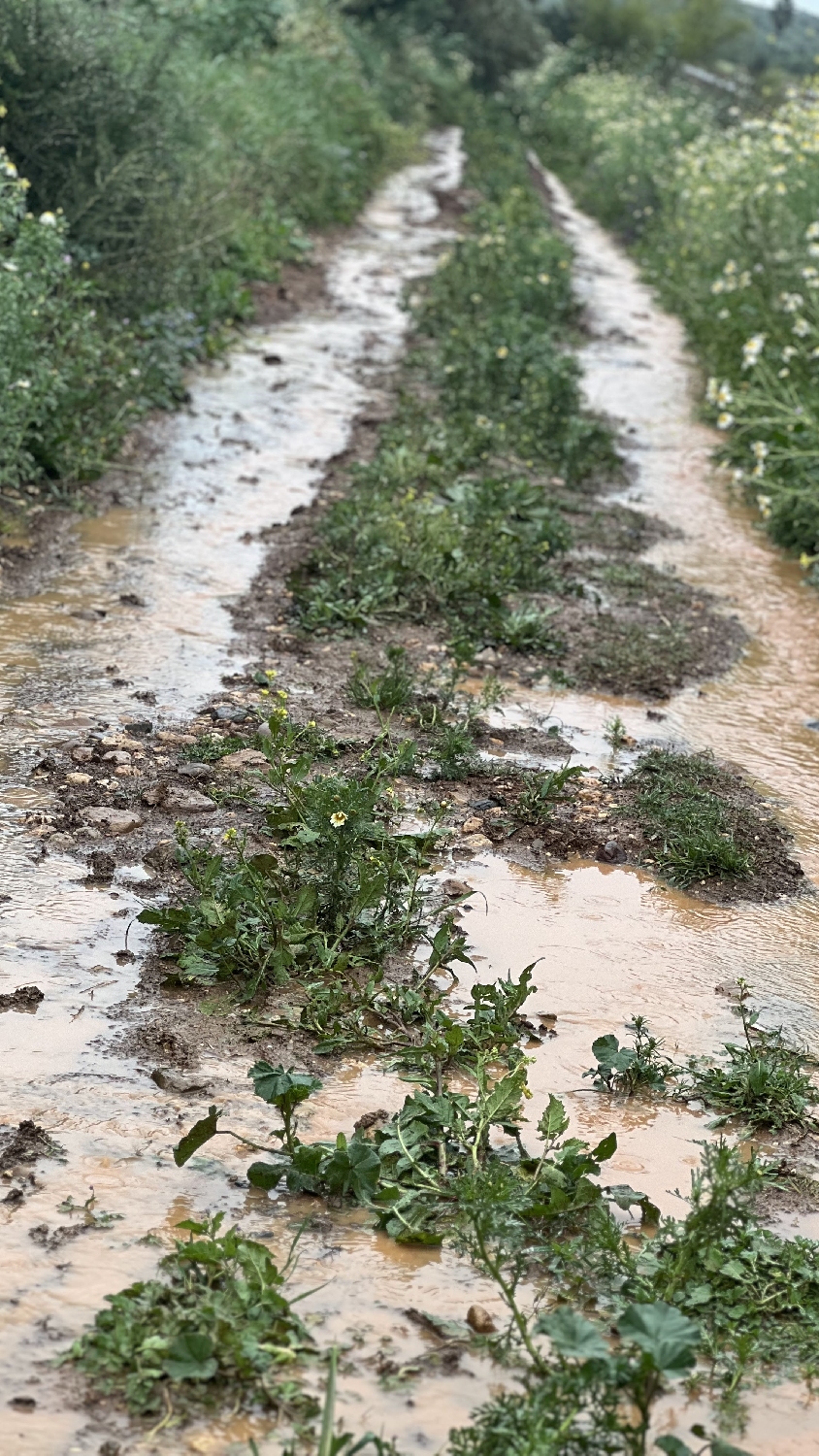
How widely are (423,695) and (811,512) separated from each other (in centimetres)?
349

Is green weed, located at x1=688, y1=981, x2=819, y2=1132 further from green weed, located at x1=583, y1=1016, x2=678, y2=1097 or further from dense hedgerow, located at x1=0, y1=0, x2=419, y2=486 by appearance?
dense hedgerow, located at x1=0, y1=0, x2=419, y2=486

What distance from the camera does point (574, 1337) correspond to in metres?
2.46

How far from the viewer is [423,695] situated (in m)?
5.61

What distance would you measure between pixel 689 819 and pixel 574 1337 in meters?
2.47

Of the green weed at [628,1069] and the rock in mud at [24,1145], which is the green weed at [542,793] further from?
the rock in mud at [24,1145]

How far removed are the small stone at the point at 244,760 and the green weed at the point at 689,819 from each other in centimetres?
124

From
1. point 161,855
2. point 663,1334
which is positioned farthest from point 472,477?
point 663,1334

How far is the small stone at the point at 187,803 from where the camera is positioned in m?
4.59

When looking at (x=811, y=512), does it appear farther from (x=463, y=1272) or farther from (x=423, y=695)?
(x=463, y=1272)

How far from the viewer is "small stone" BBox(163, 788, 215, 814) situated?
15.0ft

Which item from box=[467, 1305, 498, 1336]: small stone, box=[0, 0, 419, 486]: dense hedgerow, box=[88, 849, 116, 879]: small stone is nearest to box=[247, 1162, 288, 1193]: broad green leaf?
box=[467, 1305, 498, 1336]: small stone

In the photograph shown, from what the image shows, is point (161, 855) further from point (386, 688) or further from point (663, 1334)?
point (663, 1334)

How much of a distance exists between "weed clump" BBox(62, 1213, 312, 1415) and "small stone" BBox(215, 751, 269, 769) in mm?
2262

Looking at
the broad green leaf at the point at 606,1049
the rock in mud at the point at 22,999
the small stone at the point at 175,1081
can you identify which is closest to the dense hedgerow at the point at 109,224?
the rock in mud at the point at 22,999
